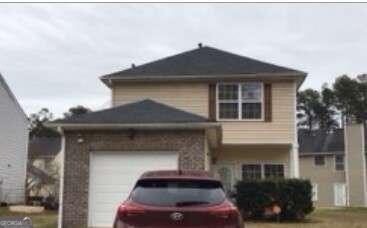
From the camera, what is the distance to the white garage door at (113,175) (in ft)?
61.6

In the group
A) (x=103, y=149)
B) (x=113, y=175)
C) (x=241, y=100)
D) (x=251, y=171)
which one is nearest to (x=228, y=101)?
(x=241, y=100)

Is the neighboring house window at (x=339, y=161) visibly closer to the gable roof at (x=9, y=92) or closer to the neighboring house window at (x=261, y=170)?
the gable roof at (x=9, y=92)

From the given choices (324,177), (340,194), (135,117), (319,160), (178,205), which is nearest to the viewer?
(178,205)

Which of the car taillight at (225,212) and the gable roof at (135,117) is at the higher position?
the gable roof at (135,117)

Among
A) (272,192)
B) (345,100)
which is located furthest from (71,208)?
(345,100)

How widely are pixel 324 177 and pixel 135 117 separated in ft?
122

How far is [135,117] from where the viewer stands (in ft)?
63.5

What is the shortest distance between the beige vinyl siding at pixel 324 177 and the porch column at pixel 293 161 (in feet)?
86.5

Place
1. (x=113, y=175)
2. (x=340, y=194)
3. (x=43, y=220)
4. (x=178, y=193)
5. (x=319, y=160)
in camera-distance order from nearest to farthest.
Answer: (x=178, y=193) < (x=113, y=175) < (x=43, y=220) < (x=340, y=194) < (x=319, y=160)

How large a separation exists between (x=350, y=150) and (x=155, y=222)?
152ft

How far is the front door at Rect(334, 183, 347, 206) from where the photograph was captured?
5262cm

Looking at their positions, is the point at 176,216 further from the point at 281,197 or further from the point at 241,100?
the point at 241,100

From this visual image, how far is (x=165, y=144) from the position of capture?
1905 centimetres

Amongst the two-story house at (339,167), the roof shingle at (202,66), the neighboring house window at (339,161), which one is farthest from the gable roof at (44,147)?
the roof shingle at (202,66)
